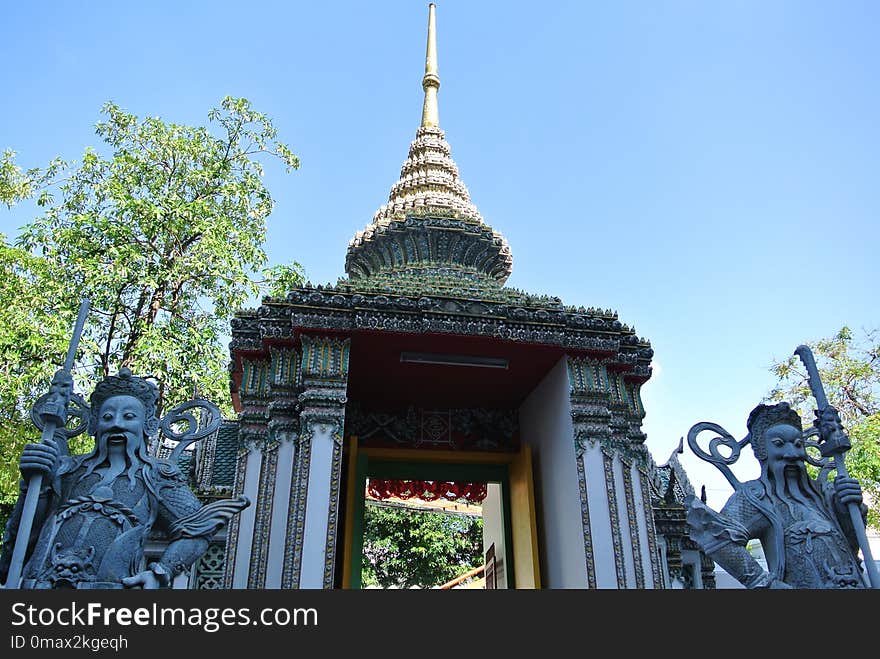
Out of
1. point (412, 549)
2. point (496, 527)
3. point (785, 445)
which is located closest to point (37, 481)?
point (785, 445)

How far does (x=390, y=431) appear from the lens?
10.3 metres

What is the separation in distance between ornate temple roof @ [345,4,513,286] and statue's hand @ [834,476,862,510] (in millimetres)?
5871

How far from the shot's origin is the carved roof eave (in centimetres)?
860

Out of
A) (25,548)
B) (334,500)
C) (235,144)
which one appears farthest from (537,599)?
(235,144)

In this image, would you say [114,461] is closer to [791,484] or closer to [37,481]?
[37,481]

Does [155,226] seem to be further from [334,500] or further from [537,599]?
[537,599]

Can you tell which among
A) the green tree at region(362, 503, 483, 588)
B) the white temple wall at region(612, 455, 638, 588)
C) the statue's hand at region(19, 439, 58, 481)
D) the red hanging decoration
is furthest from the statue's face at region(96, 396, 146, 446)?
the green tree at region(362, 503, 483, 588)

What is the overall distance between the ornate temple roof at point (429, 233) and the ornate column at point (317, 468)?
2.42m

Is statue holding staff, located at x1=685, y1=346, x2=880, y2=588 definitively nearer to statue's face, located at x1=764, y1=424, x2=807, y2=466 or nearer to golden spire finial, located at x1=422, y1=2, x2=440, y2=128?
statue's face, located at x1=764, y1=424, x2=807, y2=466

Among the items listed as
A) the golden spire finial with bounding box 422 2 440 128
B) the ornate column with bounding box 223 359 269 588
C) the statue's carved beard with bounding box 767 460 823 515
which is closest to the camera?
the statue's carved beard with bounding box 767 460 823 515

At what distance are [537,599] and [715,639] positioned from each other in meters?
0.96

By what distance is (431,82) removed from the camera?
15438mm

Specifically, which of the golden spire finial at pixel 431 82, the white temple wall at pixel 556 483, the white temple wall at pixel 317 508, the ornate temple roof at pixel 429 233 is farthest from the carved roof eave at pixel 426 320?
the golden spire finial at pixel 431 82

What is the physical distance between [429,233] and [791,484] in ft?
21.7
